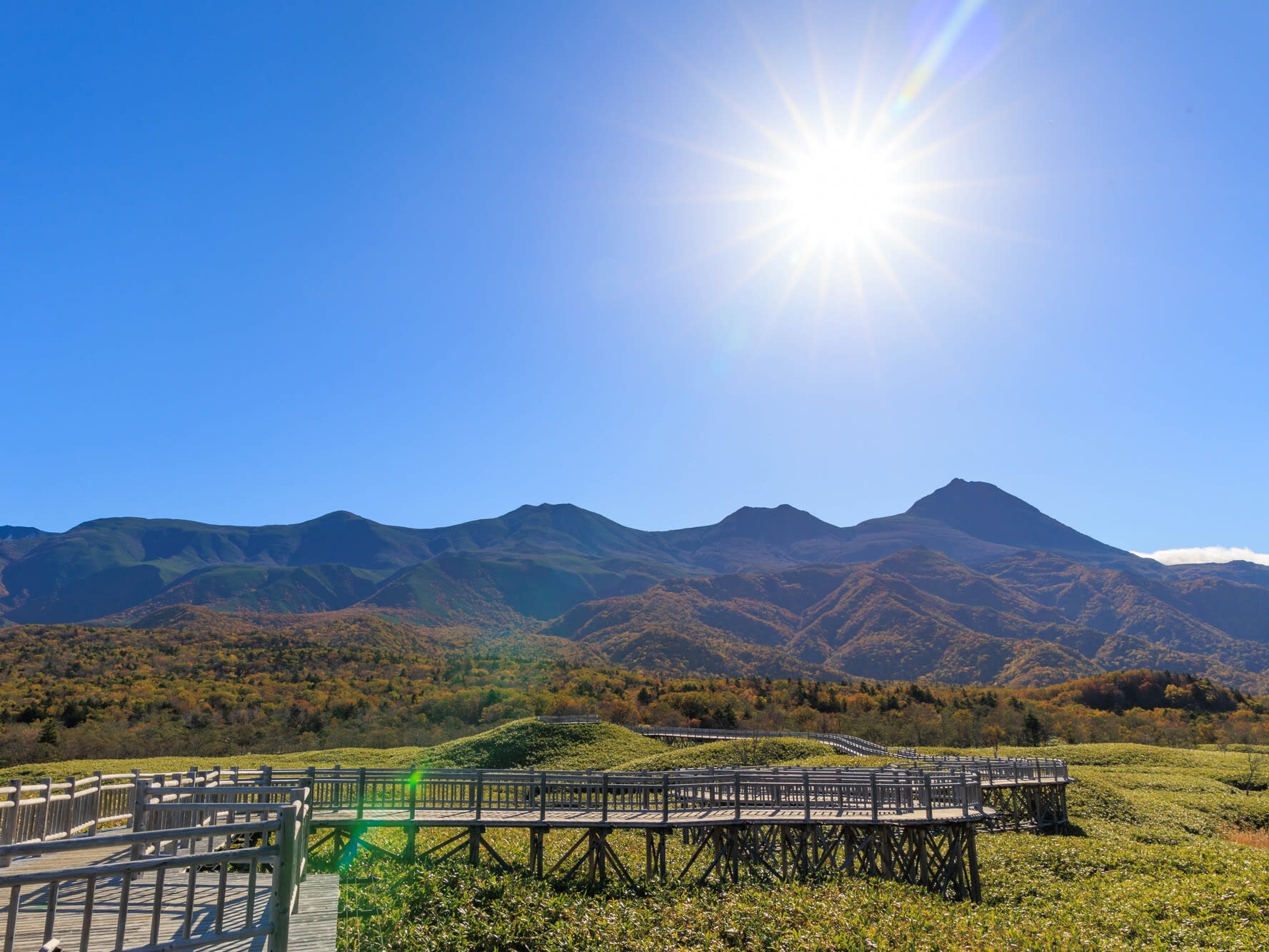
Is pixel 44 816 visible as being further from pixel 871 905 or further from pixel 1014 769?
pixel 1014 769

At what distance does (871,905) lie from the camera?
16312mm

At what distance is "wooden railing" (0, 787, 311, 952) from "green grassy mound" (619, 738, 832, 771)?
109 ft

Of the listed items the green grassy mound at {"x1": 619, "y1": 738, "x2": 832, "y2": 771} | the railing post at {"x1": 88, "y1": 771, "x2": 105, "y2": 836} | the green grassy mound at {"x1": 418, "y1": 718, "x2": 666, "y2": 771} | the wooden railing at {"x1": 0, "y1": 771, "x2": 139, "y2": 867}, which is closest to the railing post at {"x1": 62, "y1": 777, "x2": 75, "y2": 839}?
the wooden railing at {"x1": 0, "y1": 771, "x2": 139, "y2": 867}

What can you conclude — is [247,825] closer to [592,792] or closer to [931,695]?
[592,792]

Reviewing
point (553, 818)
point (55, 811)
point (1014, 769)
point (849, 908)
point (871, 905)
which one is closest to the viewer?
point (55, 811)

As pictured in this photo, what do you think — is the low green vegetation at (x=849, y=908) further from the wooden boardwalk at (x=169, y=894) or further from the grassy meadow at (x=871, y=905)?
the wooden boardwalk at (x=169, y=894)

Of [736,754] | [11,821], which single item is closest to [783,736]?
[736,754]

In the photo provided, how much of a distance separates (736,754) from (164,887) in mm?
40624

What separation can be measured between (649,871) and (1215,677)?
761 feet

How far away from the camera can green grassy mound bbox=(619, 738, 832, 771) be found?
44.3 m

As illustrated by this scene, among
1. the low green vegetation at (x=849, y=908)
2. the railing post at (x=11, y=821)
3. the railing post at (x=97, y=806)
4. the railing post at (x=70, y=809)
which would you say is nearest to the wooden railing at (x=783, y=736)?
the low green vegetation at (x=849, y=908)

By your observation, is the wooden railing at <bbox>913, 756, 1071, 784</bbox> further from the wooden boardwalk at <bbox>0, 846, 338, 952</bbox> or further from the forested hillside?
the forested hillside

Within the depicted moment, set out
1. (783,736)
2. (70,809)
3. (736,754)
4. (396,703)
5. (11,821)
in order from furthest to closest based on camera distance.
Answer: (396,703) → (783,736) → (736,754) → (70,809) → (11,821)

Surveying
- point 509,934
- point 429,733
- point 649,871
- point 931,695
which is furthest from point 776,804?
point 931,695
